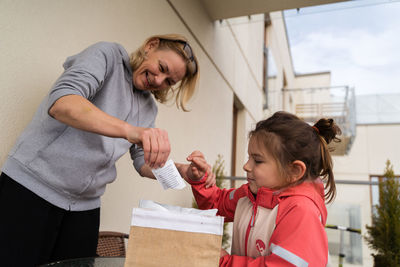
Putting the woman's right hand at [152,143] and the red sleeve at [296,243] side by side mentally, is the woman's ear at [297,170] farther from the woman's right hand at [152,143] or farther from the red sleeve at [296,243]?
the woman's right hand at [152,143]

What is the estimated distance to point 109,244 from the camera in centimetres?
187

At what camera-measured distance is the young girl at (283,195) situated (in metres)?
0.87

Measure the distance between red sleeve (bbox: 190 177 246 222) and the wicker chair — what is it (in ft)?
2.43

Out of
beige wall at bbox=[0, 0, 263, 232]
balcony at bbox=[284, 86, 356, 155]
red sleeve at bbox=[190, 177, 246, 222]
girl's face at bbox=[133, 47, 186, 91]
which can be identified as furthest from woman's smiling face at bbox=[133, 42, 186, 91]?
balcony at bbox=[284, 86, 356, 155]

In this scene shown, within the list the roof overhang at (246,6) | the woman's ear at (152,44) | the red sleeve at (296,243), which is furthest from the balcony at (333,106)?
the red sleeve at (296,243)

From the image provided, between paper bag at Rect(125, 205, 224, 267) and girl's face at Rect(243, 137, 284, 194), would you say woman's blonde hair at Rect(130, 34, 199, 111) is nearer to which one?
girl's face at Rect(243, 137, 284, 194)

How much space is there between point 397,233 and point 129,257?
3.74 meters

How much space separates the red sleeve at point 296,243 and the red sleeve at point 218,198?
1.35 feet

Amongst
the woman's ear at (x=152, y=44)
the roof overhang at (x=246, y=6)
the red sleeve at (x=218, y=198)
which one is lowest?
the red sleeve at (x=218, y=198)

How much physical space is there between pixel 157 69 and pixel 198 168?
440 mm

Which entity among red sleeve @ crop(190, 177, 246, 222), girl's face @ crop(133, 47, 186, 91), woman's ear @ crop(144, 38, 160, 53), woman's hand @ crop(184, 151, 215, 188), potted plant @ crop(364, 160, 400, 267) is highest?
woman's ear @ crop(144, 38, 160, 53)

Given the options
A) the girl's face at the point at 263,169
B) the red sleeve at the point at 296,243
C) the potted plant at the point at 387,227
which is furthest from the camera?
the potted plant at the point at 387,227

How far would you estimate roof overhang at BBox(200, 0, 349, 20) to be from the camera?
3.57 metres

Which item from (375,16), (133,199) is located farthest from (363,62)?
(133,199)
